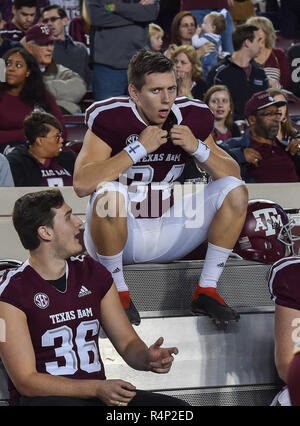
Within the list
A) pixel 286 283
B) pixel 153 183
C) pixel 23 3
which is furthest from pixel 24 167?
pixel 23 3

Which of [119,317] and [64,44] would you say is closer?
[119,317]

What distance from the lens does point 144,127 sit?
3783mm

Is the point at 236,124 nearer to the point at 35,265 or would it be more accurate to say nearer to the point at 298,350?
the point at 35,265

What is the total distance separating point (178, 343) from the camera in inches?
150

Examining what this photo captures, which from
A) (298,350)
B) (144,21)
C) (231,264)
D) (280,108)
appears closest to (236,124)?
(280,108)

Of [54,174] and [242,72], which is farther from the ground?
[242,72]

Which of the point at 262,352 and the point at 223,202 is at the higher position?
the point at 223,202

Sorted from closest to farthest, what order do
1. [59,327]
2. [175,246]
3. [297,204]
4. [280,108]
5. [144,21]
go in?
1. [59,327]
2. [175,246]
3. [297,204]
4. [280,108]
5. [144,21]

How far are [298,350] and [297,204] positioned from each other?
292 cm

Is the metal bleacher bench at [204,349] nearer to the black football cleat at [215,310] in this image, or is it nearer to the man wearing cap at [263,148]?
the black football cleat at [215,310]

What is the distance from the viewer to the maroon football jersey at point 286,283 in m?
3.37

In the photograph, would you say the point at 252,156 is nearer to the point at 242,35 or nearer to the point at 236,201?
the point at 236,201

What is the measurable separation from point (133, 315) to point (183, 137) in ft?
2.51

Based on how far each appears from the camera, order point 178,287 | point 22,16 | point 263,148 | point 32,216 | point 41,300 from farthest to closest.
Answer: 1. point 22,16
2. point 263,148
3. point 178,287
4. point 32,216
5. point 41,300
